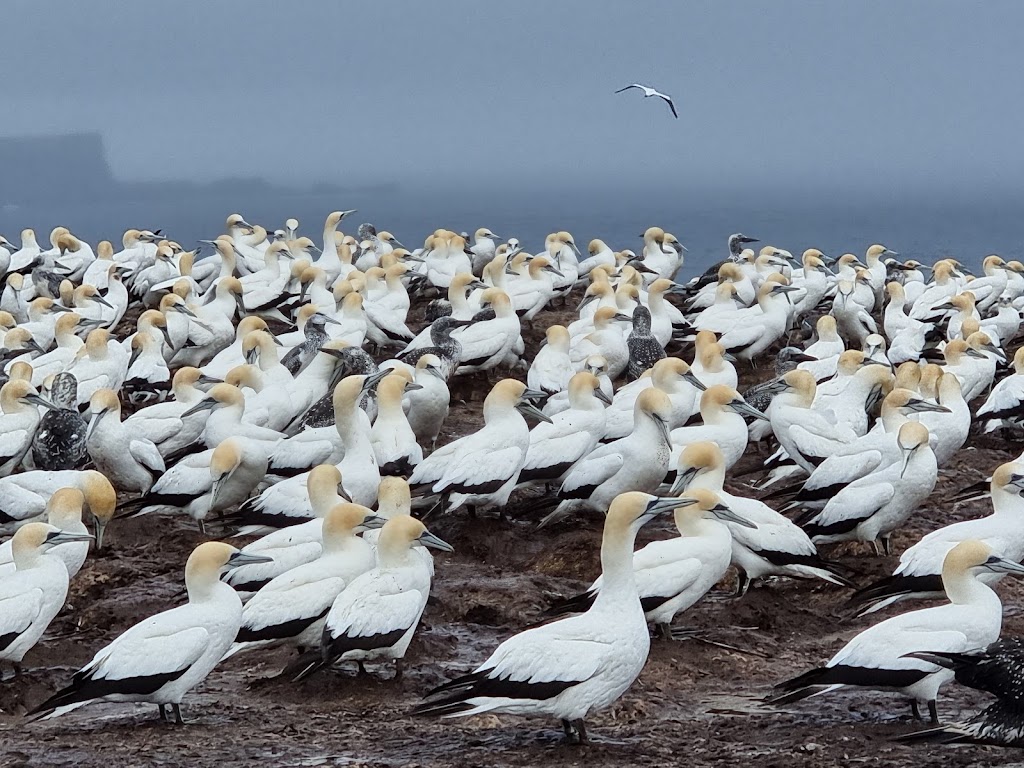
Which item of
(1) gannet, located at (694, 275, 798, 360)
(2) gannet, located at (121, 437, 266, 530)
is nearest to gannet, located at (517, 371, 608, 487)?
(2) gannet, located at (121, 437, 266, 530)

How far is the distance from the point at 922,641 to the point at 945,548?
1297 mm

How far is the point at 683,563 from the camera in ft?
23.4

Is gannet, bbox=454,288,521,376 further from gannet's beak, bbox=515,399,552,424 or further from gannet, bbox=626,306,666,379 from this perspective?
gannet's beak, bbox=515,399,552,424

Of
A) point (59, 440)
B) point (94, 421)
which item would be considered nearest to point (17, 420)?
point (59, 440)

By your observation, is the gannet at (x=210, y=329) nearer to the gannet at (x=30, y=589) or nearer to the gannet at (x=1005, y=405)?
the gannet at (x=1005, y=405)

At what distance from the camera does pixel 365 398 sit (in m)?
11.0

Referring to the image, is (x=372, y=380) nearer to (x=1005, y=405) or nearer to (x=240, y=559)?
(x=240, y=559)

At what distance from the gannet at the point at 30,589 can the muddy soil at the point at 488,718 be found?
0.28 meters

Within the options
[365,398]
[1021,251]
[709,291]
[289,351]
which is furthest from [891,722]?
[1021,251]

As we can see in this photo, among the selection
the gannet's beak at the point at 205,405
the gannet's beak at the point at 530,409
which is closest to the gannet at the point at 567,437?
the gannet's beak at the point at 530,409

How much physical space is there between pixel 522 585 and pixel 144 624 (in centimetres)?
246

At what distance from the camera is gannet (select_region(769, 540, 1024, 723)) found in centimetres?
596

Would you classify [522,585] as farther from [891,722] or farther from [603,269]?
[603,269]

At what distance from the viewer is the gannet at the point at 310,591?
6832mm
